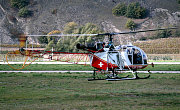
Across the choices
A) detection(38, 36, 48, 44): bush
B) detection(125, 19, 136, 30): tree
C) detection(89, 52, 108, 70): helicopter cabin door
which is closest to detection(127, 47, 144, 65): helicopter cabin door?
detection(89, 52, 108, 70): helicopter cabin door

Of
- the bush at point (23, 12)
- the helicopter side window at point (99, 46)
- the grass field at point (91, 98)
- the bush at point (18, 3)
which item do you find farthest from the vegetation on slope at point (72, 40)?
the grass field at point (91, 98)

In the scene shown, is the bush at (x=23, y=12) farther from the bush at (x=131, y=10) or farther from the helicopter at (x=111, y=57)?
the helicopter at (x=111, y=57)

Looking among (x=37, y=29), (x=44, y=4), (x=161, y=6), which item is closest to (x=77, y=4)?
(x=44, y=4)

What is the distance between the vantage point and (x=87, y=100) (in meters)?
17.0

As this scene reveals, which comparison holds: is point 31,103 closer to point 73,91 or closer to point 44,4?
point 73,91

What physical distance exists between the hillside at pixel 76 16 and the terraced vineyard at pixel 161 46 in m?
11.0

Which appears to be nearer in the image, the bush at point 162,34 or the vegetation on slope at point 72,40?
the vegetation on slope at point 72,40

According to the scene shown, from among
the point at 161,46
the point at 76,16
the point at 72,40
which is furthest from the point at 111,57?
the point at 76,16

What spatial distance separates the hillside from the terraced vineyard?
1098 centimetres

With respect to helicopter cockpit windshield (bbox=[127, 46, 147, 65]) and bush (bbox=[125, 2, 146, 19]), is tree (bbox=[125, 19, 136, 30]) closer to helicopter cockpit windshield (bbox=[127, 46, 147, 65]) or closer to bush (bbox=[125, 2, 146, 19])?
bush (bbox=[125, 2, 146, 19])

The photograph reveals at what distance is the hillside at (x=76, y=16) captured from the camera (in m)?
Result: 114

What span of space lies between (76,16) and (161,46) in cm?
4011

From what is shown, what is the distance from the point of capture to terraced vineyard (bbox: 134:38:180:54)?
8700cm

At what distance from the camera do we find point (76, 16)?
122 meters
